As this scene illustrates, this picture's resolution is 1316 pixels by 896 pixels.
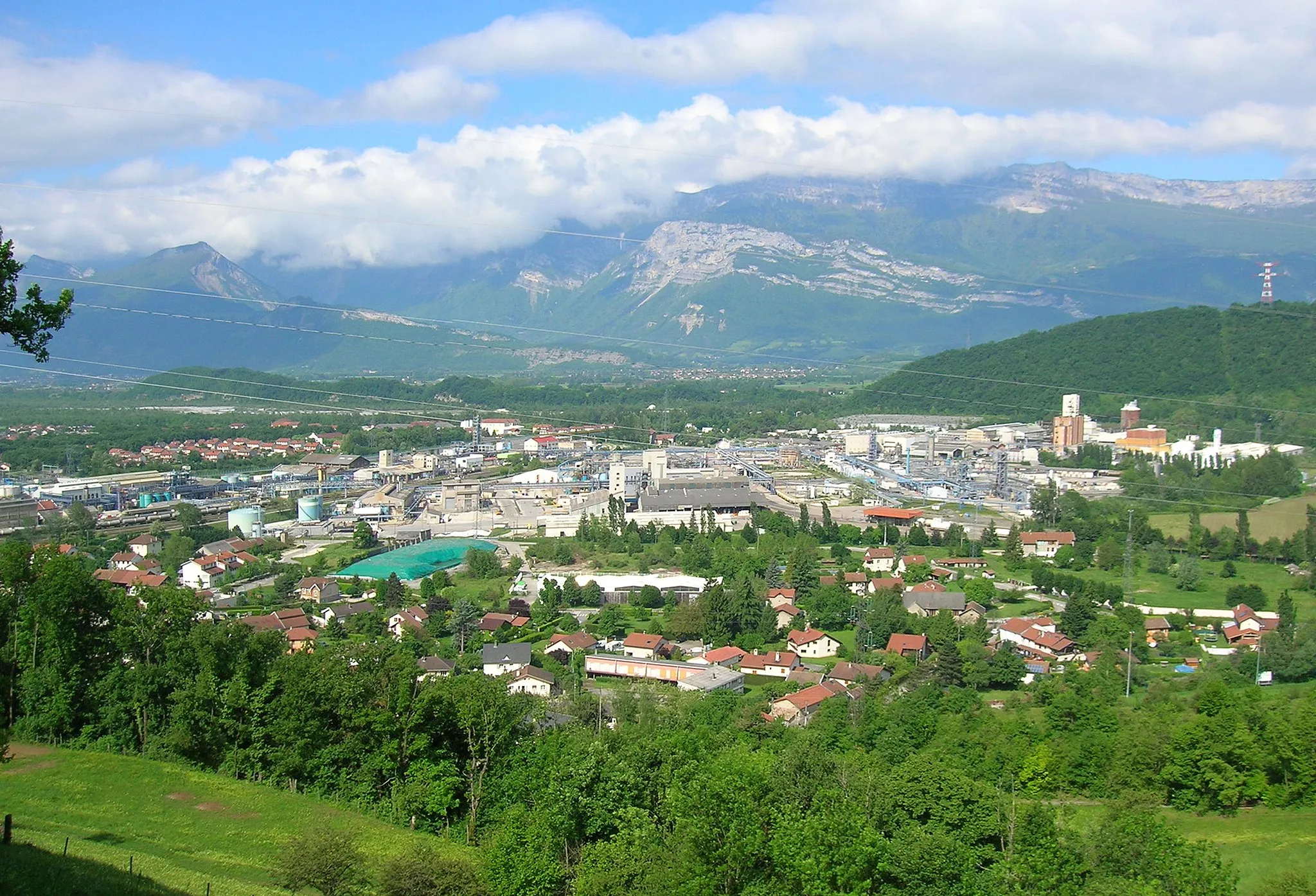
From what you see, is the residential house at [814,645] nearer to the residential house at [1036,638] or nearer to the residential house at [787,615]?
the residential house at [787,615]

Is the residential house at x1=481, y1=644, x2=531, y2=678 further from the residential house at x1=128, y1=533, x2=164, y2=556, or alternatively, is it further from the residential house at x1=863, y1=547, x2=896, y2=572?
the residential house at x1=128, y1=533, x2=164, y2=556

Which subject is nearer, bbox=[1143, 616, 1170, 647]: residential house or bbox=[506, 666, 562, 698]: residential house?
bbox=[506, 666, 562, 698]: residential house

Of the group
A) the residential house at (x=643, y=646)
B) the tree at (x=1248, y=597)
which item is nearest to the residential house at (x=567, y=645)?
the residential house at (x=643, y=646)

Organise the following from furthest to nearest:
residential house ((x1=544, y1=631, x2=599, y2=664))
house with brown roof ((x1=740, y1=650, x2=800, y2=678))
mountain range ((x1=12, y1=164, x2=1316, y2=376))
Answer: mountain range ((x1=12, y1=164, x2=1316, y2=376))
residential house ((x1=544, y1=631, x2=599, y2=664))
house with brown roof ((x1=740, y1=650, x2=800, y2=678))

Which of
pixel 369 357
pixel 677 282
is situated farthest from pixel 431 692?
pixel 677 282

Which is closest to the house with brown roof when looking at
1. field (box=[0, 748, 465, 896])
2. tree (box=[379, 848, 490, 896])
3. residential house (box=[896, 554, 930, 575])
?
residential house (box=[896, 554, 930, 575])

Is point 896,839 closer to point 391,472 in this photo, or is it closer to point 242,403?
point 391,472
